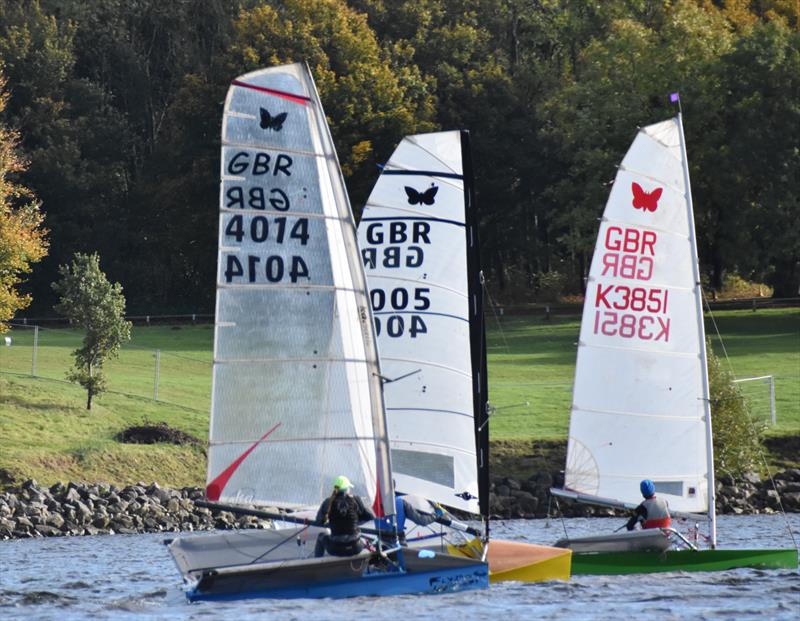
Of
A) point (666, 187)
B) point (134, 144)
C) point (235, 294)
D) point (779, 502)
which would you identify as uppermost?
point (134, 144)

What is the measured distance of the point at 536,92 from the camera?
84812 millimetres

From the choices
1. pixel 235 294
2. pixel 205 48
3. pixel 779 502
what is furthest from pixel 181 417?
pixel 205 48

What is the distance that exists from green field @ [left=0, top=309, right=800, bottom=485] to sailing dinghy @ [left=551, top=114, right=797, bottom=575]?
62.4ft

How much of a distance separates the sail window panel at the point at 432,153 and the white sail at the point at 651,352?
2.73 meters

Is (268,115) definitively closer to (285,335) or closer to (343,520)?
(285,335)

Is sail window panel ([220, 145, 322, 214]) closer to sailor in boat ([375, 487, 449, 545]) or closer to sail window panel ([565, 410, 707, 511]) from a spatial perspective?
sailor in boat ([375, 487, 449, 545])

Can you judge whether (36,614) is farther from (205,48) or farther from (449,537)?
(205,48)

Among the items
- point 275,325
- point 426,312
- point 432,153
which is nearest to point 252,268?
point 275,325

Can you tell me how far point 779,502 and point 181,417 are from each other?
17.9m

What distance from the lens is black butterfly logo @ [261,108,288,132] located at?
71.7 ft

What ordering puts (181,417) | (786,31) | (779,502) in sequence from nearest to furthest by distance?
1. (779,502)
2. (181,417)
3. (786,31)

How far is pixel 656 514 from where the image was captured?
25688mm

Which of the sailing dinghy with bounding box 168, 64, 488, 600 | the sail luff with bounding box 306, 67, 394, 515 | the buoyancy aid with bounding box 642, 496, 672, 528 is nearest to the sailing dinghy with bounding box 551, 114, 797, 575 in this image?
the buoyancy aid with bounding box 642, 496, 672, 528

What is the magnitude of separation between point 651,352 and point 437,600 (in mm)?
7087
